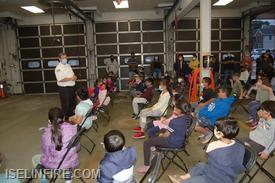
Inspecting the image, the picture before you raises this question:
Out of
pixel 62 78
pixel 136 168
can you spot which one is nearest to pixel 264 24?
pixel 62 78

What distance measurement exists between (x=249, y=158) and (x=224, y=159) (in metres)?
0.29

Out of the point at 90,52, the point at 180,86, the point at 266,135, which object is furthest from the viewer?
the point at 90,52

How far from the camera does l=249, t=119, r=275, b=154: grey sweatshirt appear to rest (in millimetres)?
2725

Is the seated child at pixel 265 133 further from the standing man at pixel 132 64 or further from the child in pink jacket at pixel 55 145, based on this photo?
the standing man at pixel 132 64

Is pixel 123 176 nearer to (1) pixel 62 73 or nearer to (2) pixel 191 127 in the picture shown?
(2) pixel 191 127

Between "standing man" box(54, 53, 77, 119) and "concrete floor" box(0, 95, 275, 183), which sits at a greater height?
"standing man" box(54, 53, 77, 119)

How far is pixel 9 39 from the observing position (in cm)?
1118

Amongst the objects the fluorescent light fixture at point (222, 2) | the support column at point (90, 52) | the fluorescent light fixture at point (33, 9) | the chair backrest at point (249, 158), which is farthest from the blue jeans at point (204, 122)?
the support column at point (90, 52)

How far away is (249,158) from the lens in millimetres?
2143

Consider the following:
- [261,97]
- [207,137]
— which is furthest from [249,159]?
[261,97]

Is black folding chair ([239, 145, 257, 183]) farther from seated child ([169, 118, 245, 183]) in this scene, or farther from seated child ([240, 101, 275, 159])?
seated child ([240, 101, 275, 159])

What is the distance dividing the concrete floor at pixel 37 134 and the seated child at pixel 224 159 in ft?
3.70

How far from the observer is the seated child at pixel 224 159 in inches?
79.0

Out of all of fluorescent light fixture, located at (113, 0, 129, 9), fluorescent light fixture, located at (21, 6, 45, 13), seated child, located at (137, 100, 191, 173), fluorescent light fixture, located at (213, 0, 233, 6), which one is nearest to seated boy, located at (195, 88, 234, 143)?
seated child, located at (137, 100, 191, 173)
